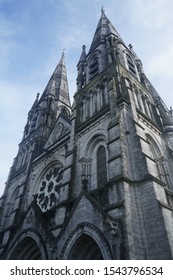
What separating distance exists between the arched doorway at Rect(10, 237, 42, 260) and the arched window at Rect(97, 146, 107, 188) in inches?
A: 191

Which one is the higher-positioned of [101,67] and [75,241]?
[101,67]

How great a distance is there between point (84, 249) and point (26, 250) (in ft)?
15.1

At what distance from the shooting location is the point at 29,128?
92.9 ft

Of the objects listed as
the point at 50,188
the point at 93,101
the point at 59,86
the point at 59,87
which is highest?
the point at 59,86

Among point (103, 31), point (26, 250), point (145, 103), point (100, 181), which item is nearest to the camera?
point (100, 181)

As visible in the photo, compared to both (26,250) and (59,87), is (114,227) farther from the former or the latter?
(59,87)

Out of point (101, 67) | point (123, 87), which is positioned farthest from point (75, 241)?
point (101, 67)

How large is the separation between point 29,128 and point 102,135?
1579 cm

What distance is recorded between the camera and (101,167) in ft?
44.8

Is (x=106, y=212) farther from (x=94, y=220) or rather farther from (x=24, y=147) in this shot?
(x=24, y=147)

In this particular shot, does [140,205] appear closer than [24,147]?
Yes

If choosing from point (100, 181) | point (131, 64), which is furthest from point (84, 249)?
point (131, 64)

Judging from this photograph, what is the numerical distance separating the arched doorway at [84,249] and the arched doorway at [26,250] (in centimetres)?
371

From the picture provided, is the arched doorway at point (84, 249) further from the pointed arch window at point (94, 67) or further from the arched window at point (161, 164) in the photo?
the pointed arch window at point (94, 67)
